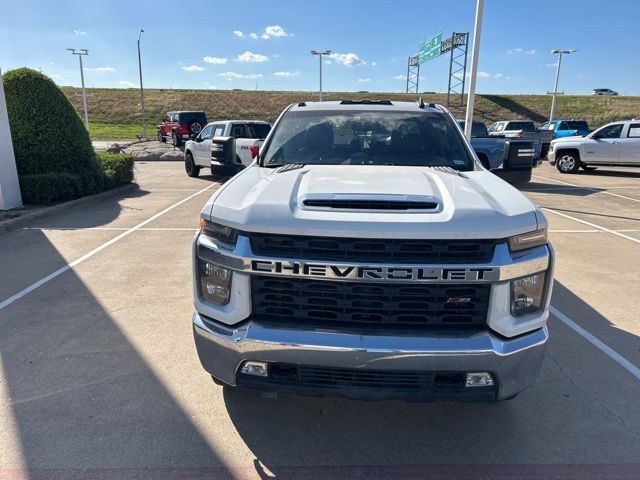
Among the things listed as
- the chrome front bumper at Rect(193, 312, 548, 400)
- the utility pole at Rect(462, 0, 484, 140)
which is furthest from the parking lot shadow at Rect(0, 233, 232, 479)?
the utility pole at Rect(462, 0, 484, 140)

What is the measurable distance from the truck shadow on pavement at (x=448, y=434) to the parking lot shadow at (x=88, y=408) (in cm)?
39

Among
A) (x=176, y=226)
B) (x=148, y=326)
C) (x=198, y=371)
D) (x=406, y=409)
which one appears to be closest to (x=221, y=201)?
(x=198, y=371)

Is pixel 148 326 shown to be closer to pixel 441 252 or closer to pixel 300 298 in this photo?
pixel 300 298

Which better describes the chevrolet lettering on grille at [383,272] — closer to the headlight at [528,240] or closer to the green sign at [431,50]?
the headlight at [528,240]

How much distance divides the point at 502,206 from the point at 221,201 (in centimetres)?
155

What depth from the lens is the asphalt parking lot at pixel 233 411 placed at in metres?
2.58

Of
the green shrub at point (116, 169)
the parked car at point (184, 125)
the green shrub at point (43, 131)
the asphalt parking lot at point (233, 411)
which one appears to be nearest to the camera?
the asphalt parking lot at point (233, 411)

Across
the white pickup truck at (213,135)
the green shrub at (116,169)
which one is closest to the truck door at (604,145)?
the white pickup truck at (213,135)

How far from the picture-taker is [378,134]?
396 cm

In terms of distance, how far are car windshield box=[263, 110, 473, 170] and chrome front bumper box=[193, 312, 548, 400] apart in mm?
1674

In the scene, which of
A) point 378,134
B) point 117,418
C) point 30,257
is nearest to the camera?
point 117,418

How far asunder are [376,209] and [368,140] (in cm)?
157

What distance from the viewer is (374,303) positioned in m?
2.38

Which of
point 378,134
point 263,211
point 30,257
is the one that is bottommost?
point 30,257
